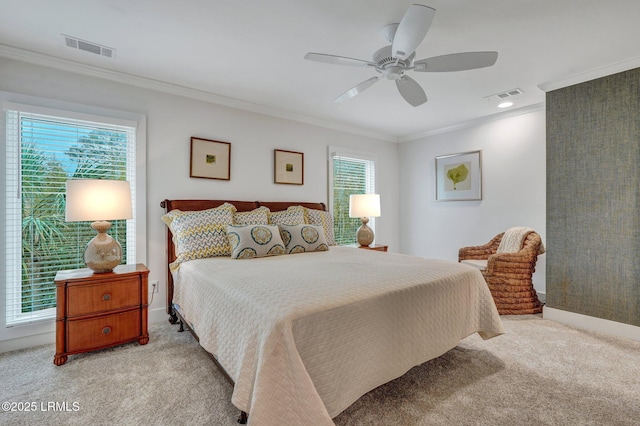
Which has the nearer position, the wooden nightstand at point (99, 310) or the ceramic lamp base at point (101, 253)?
the wooden nightstand at point (99, 310)

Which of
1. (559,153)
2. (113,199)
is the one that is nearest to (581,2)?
(559,153)

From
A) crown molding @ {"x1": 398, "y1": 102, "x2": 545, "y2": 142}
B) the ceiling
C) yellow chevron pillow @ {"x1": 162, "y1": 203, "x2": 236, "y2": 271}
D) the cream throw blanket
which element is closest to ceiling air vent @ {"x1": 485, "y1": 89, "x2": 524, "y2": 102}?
the ceiling

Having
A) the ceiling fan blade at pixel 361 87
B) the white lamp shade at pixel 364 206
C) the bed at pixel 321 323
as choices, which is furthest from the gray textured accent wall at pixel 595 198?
the ceiling fan blade at pixel 361 87

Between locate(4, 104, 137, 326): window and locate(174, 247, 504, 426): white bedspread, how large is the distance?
1271 millimetres

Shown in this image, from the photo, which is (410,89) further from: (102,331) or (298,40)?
(102,331)

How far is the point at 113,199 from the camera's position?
2.33 metres

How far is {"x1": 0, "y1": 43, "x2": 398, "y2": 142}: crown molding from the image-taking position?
2.43 metres

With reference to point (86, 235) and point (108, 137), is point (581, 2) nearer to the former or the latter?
point (108, 137)

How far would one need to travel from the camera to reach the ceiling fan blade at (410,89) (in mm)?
2303

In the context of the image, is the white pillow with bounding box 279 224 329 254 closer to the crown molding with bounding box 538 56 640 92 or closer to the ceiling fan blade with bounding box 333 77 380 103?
the ceiling fan blade with bounding box 333 77 380 103

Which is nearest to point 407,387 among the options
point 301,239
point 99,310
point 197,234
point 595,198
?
point 301,239

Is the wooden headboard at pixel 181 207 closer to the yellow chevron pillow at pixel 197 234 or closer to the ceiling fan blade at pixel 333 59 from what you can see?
the yellow chevron pillow at pixel 197 234

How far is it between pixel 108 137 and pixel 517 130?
481 centimetres

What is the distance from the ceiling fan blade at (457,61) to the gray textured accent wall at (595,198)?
1.64 m
